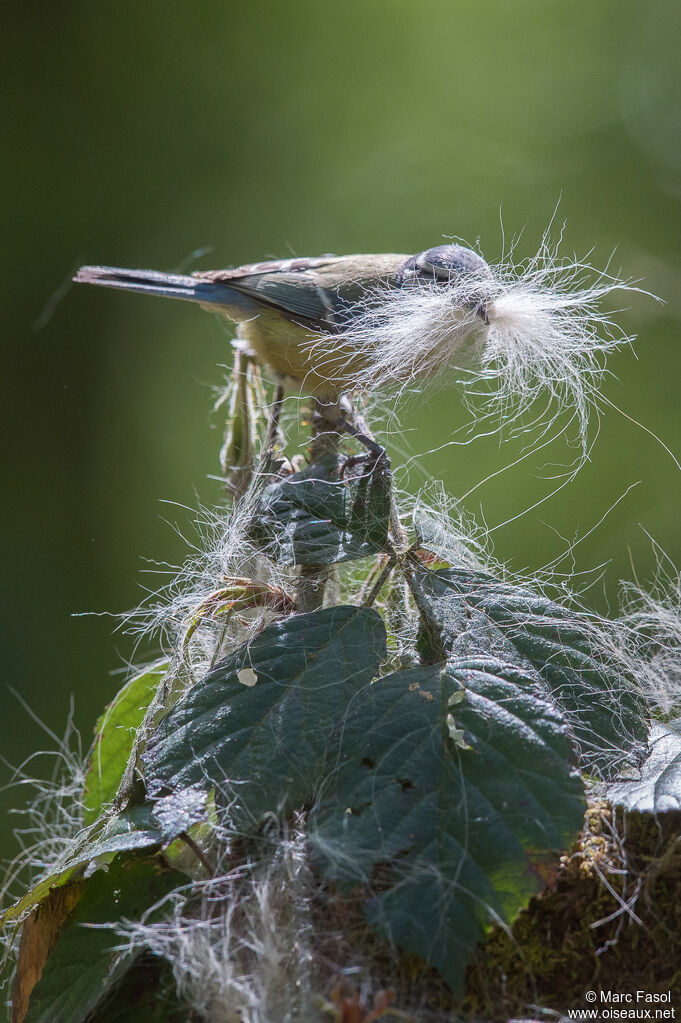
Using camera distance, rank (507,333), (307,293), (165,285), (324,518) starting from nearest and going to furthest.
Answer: (324,518) → (507,333) → (307,293) → (165,285)

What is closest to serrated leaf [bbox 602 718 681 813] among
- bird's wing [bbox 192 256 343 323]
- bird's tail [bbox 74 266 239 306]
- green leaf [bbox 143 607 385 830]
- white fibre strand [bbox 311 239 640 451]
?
green leaf [bbox 143 607 385 830]

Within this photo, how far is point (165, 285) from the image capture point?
1.78m

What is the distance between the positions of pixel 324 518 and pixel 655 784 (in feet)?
1.44

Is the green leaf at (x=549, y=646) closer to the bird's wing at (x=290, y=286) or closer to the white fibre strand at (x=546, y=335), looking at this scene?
the white fibre strand at (x=546, y=335)

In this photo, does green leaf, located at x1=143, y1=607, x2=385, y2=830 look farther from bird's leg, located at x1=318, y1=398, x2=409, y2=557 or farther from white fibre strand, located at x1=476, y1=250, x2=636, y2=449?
white fibre strand, located at x1=476, y1=250, x2=636, y2=449

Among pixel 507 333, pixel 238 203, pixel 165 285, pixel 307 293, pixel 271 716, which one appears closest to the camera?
pixel 271 716

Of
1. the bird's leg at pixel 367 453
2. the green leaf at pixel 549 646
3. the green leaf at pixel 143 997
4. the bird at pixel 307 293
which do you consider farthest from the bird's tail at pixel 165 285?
the green leaf at pixel 143 997

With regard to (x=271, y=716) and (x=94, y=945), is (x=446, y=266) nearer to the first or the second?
(x=271, y=716)

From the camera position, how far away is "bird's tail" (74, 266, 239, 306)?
1696 millimetres

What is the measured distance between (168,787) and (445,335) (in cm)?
62

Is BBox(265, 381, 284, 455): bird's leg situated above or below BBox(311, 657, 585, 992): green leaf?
above

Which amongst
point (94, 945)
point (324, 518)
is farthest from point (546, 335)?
point (94, 945)

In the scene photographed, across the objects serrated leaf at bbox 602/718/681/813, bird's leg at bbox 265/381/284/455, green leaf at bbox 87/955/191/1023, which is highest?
bird's leg at bbox 265/381/284/455

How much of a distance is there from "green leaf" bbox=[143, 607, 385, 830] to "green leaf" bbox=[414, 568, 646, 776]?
0.24 ft
